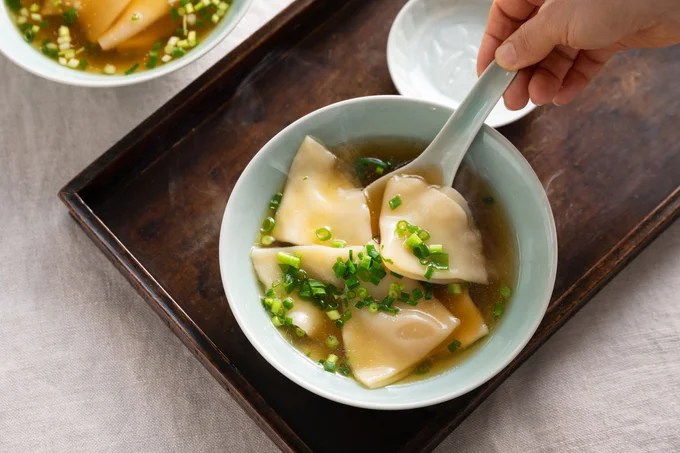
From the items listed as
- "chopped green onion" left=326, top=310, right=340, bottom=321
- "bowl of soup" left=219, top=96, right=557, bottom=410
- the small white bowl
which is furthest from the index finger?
"chopped green onion" left=326, top=310, right=340, bottom=321

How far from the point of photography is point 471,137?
159cm

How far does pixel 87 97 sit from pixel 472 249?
1267 millimetres

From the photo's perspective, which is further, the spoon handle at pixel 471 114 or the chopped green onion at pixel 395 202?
the chopped green onion at pixel 395 202

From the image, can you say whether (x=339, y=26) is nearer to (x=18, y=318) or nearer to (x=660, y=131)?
(x=660, y=131)

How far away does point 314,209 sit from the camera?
1.71m

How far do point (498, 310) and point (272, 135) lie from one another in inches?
31.8

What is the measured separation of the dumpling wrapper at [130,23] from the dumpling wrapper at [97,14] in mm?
17

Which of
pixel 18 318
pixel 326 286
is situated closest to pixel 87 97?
pixel 18 318

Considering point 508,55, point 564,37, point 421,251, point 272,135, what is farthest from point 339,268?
point 564,37

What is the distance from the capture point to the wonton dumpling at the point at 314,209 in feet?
5.55

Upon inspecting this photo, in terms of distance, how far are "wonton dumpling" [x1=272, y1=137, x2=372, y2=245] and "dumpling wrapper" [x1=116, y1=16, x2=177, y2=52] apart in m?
0.67

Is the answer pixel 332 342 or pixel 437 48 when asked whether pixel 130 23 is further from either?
pixel 332 342

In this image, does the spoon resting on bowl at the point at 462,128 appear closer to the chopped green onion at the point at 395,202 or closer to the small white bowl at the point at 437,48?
the chopped green onion at the point at 395,202

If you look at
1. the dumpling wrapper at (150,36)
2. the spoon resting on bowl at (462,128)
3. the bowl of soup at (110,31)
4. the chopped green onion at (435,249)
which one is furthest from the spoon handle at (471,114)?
the dumpling wrapper at (150,36)
